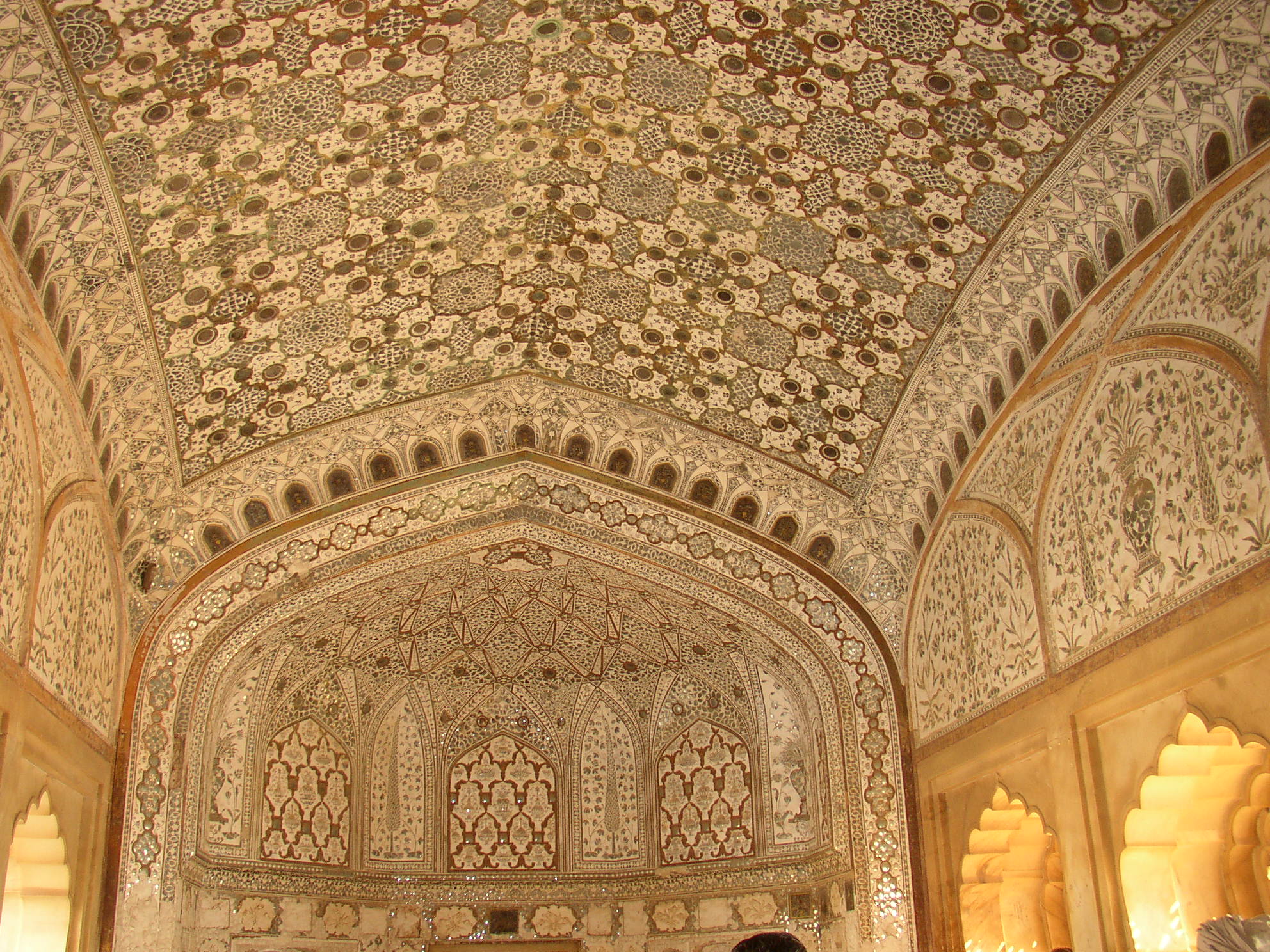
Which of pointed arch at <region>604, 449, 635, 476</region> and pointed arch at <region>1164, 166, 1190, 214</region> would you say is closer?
pointed arch at <region>1164, 166, 1190, 214</region>

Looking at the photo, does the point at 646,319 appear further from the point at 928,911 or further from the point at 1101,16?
the point at 928,911

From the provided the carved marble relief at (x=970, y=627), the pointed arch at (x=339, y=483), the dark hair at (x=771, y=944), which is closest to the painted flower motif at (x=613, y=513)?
the pointed arch at (x=339, y=483)

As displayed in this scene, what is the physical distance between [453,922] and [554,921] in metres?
0.86

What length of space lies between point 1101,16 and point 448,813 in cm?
846

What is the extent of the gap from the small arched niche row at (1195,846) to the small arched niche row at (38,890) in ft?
19.2

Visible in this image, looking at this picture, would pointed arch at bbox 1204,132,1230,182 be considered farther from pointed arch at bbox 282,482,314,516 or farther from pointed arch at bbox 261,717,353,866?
pointed arch at bbox 261,717,353,866

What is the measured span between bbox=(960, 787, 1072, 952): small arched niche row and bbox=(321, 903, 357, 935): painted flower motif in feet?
16.5

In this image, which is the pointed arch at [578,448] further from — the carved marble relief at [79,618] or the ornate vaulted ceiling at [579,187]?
the carved marble relief at [79,618]

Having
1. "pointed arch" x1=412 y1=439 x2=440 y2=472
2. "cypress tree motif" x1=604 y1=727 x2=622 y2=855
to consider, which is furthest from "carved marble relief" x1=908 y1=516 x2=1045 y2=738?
"pointed arch" x1=412 y1=439 x2=440 y2=472

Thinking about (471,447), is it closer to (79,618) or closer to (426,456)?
(426,456)

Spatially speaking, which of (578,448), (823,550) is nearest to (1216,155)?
(823,550)

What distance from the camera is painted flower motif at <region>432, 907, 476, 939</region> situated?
10359 millimetres

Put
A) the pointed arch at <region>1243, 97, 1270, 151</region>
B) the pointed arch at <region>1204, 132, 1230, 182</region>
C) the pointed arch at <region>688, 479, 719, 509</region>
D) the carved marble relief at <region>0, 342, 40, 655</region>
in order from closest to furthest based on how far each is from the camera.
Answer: the pointed arch at <region>1243, 97, 1270, 151</region> < the pointed arch at <region>1204, 132, 1230, 182</region> < the carved marble relief at <region>0, 342, 40, 655</region> < the pointed arch at <region>688, 479, 719, 509</region>

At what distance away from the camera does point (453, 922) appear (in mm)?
10414
